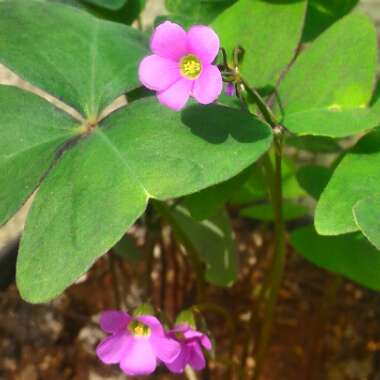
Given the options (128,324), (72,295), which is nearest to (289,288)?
(72,295)

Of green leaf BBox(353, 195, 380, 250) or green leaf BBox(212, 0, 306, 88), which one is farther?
green leaf BBox(212, 0, 306, 88)

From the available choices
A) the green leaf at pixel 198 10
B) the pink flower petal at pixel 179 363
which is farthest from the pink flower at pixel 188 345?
the green leaf at pixel 198 10

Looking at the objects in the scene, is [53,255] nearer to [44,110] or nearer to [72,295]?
[44,110]

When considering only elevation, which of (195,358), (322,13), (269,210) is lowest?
(269,210)

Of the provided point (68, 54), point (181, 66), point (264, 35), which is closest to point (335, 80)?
point (264, 35)

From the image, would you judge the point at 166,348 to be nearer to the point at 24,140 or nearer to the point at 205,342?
the point at 205,342

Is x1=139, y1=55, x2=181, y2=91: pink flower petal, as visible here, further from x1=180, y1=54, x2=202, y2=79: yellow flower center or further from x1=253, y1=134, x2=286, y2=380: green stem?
x1=253, y1=134, x2=286, y2=380: green stem

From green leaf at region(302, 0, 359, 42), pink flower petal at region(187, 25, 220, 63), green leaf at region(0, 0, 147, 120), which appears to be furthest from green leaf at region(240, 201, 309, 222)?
pink flower petal at region(187, 25, 220, 63)

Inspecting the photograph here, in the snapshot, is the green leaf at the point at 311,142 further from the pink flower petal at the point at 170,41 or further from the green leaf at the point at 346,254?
the pink flower petal at the point at 170,41
